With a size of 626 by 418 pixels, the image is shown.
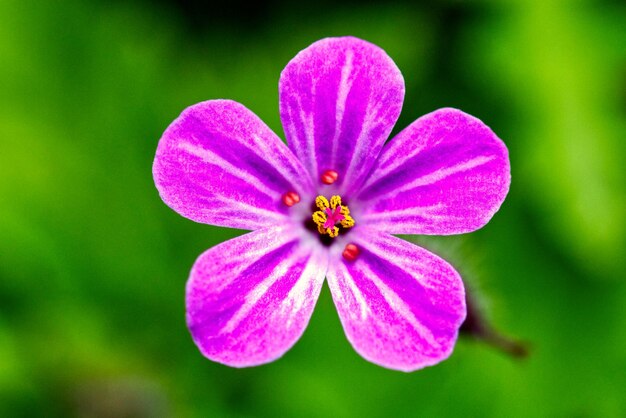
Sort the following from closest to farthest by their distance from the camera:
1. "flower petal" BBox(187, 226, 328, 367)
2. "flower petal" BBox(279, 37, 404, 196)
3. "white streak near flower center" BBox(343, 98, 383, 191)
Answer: "flower petal" BBox(187, 226, 328, 367) < "flower petal" BBox(279, 37, 404, 196) < "white streak near flower center" BBox(343, 98, 383, 191)

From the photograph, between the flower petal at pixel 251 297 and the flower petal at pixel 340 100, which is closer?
the flower petal at pixel 251 297

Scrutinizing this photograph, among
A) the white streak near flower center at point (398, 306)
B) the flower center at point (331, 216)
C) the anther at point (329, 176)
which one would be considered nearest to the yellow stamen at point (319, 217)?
the flower center at point (331, 216)

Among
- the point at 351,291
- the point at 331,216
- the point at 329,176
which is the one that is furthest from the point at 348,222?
the point at 351,291

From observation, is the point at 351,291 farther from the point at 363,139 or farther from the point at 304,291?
the point at 363,139

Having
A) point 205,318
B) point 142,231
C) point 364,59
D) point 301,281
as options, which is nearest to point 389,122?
point 364,59

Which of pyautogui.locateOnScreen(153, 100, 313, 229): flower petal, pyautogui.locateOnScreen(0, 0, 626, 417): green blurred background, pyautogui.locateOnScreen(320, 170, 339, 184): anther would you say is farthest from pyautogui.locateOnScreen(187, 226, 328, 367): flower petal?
pyautogui.locateOnScreen(0, 0, 626, 417): green blurred background

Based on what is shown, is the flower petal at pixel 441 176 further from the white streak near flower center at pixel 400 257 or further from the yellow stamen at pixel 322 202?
the yellow stamen at pixel 322 202

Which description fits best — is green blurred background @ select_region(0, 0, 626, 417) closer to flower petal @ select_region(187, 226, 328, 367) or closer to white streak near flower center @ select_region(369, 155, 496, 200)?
white streak near flower center @ select_region(369, 155, 496, 200)
